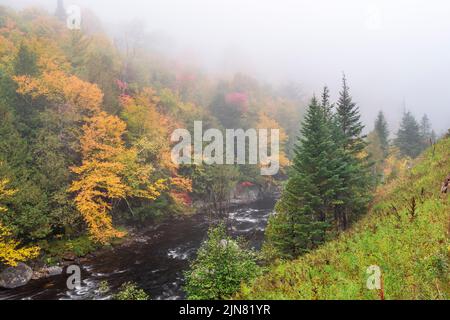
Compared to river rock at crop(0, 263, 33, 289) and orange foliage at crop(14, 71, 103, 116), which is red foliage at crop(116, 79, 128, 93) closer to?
orange foliage at crop(14, 71, 103, 116)

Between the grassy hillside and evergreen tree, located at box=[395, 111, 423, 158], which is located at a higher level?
evergreen tree, located at box=[395, 111, 423, 158]

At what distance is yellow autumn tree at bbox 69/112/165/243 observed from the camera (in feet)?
99.7

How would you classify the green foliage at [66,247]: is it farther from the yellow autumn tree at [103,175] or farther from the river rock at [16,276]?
the river rock at [16,276]

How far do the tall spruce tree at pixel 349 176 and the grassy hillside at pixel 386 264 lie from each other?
681 cm

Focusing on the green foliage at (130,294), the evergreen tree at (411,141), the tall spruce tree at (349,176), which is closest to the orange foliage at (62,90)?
the green foliage at (130,294)

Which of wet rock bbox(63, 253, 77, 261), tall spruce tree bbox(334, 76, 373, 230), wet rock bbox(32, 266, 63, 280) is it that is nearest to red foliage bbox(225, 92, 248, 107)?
tall spruce tree bbox(334, 76, 373, 230)

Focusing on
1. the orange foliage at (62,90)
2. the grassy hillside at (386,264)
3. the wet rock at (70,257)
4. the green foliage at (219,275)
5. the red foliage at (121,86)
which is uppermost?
the red foliage at (121,86)

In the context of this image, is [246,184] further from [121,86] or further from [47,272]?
[47,272]

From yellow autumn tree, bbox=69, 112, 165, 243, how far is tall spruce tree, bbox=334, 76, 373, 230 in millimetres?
21181

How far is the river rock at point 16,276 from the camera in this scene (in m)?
22.4

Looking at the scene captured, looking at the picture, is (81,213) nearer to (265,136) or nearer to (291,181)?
(291,181)

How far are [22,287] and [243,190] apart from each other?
144 feet

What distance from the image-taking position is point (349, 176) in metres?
23.5
